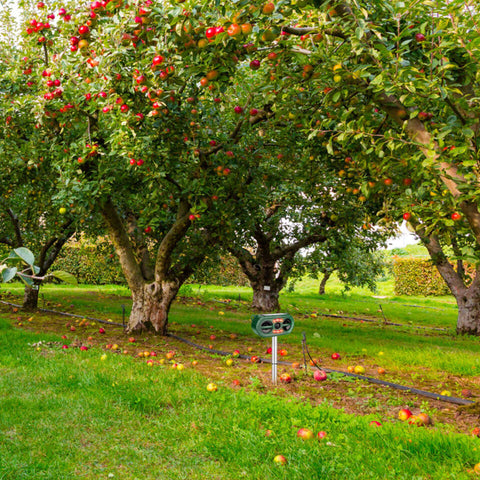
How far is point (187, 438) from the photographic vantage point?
3316 millimetres

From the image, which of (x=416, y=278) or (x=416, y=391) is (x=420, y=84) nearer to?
(x=416, y=391)

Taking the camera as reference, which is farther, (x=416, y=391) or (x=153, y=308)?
(x=153, y=308)

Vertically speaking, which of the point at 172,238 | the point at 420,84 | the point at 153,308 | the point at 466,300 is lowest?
the point at 153,308

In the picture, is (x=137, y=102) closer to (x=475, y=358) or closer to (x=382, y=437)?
(x=382, y=437)

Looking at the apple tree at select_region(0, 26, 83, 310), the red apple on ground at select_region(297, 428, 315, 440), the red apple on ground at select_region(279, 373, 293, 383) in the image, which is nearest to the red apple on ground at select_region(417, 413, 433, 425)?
the red apple on ground at select_region(297, 428, 315, 440)

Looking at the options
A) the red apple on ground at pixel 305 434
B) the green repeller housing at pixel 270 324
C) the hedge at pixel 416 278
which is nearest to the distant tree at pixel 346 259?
the hedge at pixel 416 278

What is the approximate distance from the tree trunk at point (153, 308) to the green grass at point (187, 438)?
2.95m

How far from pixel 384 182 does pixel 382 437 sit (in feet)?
9.26

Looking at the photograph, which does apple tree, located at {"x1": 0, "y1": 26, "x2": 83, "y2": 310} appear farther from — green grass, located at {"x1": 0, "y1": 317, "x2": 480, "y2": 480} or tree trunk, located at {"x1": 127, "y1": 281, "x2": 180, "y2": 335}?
tree trunk, located at {"x1": 127, "y1": 281, "x2": 180, "y2": 335}

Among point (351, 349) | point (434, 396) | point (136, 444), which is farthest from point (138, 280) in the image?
point (434, 396)

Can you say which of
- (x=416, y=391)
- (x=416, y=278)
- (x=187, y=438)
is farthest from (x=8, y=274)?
(x=416, y=278)

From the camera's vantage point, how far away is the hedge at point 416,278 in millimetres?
25422

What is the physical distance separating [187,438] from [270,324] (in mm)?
1749

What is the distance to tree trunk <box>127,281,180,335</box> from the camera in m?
7.67
